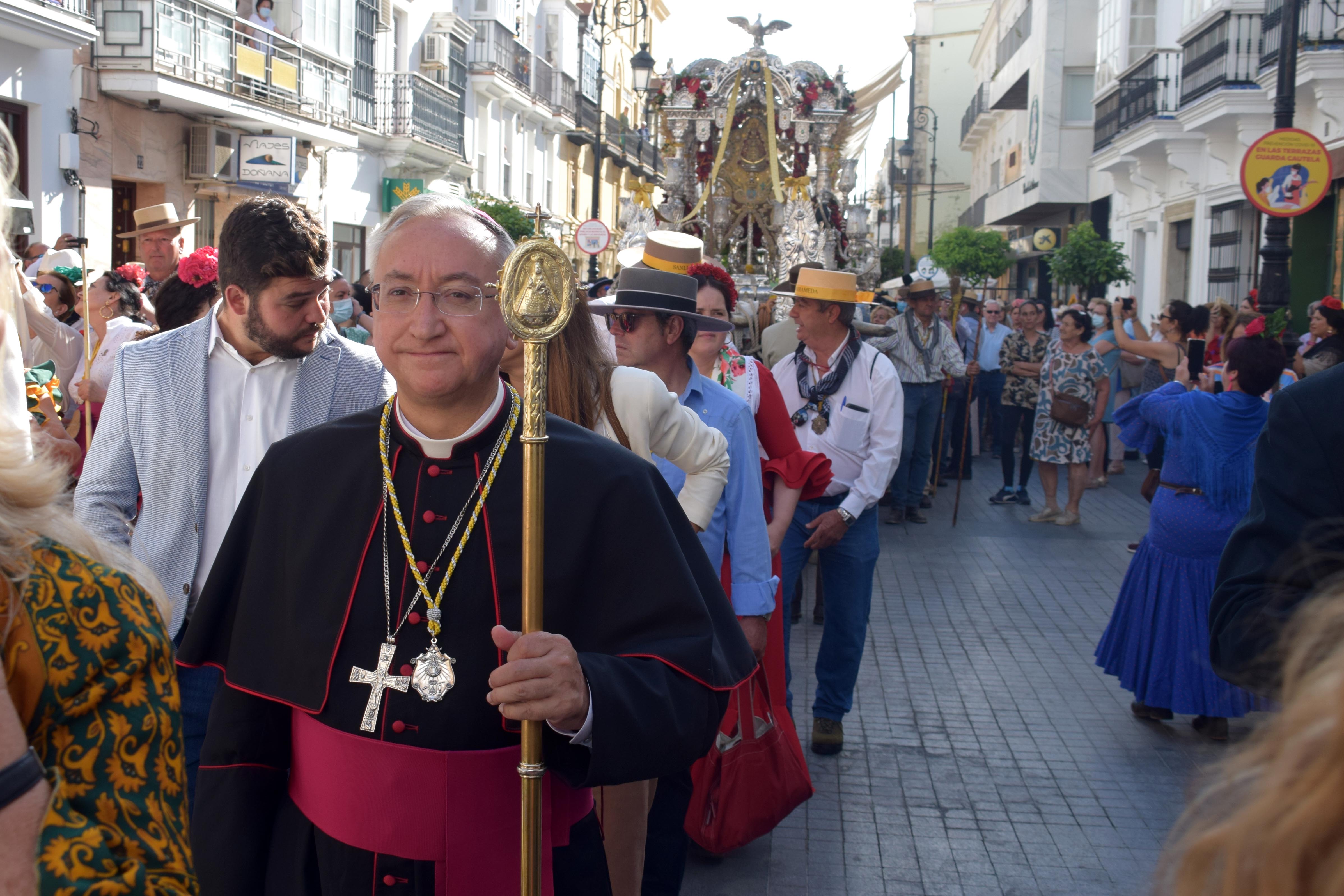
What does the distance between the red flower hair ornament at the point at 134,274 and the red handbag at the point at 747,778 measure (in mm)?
5377

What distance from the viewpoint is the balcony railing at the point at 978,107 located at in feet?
160

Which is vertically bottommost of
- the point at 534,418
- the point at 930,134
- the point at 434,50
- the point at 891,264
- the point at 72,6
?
the point at 534,418

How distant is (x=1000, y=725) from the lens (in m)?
5.81

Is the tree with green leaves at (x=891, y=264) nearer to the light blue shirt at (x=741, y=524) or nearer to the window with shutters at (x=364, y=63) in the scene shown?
the window with shutters at (x=364, y=63)

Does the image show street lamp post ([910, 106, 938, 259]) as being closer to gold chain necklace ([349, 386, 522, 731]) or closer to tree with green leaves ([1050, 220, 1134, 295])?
tree with green leaves ([1050, 220, 1134, 295])

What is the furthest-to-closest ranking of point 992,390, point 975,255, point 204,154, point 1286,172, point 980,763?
1. point 975,255
2. point 204,154
3. point 992,390
4. point 1286,172
5. point 980,763

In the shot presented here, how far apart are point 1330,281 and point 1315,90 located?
3250 mm

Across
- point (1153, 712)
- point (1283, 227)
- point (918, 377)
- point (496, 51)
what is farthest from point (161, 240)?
point (496, 51)

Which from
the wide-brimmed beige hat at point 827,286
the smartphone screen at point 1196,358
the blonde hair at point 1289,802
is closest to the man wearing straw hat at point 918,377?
the smartphone screen at point 1196,358

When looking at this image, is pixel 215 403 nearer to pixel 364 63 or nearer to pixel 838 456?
pixel 838 456

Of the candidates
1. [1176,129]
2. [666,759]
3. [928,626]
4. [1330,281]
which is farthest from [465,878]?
[1176,129]

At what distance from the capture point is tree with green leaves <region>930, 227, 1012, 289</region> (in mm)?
38281

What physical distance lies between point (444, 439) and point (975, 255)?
124ft

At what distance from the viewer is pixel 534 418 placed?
198 cm
